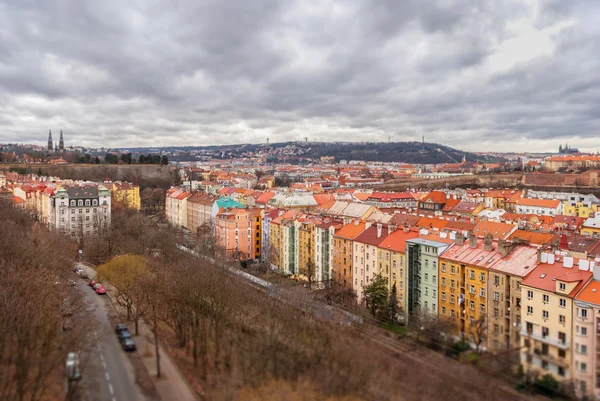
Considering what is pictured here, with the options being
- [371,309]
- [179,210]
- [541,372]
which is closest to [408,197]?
[179,210]

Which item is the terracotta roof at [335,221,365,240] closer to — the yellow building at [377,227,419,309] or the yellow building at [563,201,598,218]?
the yellow building at [377,227,419,309]

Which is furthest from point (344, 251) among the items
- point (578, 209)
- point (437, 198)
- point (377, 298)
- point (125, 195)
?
point (125, 195)

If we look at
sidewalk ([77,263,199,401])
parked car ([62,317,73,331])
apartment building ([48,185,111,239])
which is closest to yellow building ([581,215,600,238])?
sidewalk ([77,263,199,401])

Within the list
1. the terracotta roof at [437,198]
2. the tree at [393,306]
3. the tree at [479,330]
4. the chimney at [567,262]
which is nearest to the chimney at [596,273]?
the chimney at [567,262]

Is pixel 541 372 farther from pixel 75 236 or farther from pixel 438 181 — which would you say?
pixel 438 181

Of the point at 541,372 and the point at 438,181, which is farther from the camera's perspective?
the point at 438,181

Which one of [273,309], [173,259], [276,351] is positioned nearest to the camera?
[276,351]

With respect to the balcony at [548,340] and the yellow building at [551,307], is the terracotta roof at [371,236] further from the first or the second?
the balcony at [548,340]

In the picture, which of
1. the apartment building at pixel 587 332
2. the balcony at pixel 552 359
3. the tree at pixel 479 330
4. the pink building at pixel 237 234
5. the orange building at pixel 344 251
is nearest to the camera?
the balcony at pixel 552 359
